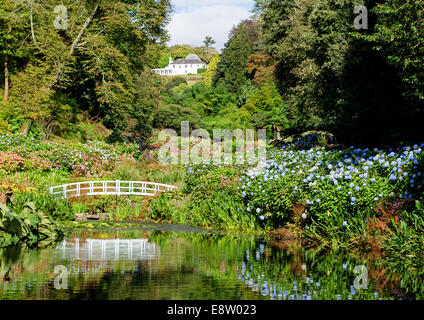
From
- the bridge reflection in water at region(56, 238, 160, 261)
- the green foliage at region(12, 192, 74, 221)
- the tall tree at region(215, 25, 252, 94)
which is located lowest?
the bridge reflection in water at region(56, 238, 160, 261)

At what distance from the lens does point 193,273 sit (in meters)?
6.82

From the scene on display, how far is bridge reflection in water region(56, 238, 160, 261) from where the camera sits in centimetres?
809

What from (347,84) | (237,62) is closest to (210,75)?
(237,62)

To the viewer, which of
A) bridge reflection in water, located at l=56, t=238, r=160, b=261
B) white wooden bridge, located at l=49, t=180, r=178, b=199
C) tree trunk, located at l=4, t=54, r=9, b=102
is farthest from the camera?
tree trunk, located at l=4, t=54, r=9, b=102

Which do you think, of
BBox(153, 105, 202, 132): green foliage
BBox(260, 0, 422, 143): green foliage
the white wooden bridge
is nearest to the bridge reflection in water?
the white wooden bridge

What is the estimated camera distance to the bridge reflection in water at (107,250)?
8086 millimetres

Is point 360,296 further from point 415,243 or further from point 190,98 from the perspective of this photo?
point 190,98

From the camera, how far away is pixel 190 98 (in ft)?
183

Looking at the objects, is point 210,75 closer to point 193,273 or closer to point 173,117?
point 173,117

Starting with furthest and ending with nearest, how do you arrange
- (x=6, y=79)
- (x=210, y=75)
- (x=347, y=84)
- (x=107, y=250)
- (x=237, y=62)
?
(x=210, y=75) → (x=237, y=62) → (x=6, y=79) → (x=347, y=84) → (x=107, y=250)

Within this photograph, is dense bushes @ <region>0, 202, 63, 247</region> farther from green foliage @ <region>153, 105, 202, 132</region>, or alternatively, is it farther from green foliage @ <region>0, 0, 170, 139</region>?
green foliage @ <region>153, 105, 202, 132</region>

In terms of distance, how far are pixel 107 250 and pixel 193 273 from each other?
2.64 m

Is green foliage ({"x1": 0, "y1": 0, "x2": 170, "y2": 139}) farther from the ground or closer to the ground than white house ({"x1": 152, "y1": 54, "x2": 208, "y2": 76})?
closer to the ground
